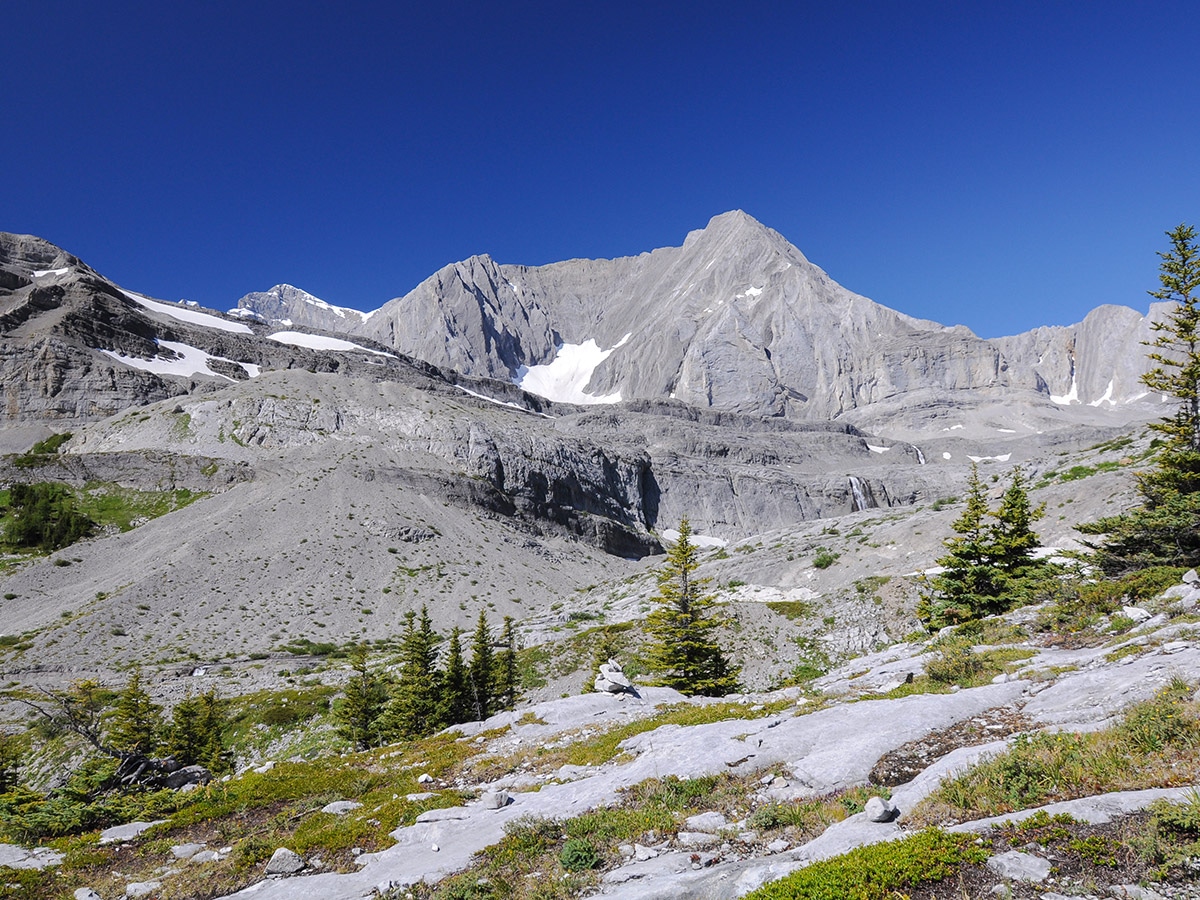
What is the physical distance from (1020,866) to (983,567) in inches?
901

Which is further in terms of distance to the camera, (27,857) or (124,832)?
(124,832)

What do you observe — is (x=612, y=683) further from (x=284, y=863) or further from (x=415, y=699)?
(x=415, y=699)

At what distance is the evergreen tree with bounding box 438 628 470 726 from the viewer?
3097 cm

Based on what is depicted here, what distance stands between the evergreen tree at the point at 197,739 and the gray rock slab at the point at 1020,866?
35.6 metres

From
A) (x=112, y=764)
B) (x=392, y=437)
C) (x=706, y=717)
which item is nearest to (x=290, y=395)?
(x=392, y=437)

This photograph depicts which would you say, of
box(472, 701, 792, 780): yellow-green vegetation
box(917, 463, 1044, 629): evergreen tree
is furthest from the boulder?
box(917, 463, 1044, 629): evergreen tree

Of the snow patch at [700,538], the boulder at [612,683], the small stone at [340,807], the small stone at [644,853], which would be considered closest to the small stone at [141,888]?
the small stone at [340,807]

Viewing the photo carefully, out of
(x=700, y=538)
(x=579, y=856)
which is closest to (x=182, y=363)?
(x=700, y=538)

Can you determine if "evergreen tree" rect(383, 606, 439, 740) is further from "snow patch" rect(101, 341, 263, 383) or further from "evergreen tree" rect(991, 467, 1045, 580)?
"snow patch" rect(101, 341, 263, 383)

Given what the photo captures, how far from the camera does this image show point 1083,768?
23.4 ft

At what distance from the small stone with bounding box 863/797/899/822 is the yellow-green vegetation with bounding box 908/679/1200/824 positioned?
0.24 metres

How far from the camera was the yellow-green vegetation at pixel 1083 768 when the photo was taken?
22.2 feet

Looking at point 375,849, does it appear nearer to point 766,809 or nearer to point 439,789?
point 439,789

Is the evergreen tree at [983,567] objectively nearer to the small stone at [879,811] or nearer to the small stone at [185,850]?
the small stone at [879,811]
